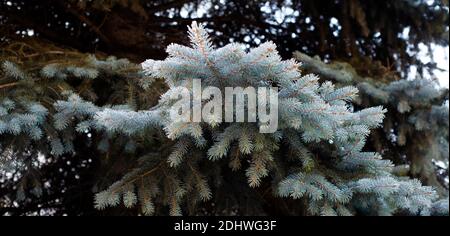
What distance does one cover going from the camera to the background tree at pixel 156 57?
2.93 meters

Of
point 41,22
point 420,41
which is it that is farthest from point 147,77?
point 420,41

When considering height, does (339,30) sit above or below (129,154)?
above

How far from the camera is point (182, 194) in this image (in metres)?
2.54

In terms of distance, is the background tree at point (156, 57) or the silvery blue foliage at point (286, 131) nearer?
the silvery blue foliage at point (286, 131)

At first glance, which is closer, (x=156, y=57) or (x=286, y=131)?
(x=286, y=131)

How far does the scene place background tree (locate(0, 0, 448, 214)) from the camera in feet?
9.62

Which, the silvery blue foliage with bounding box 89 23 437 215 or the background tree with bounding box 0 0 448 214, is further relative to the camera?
the background tree with bounding box 0 0 448 214

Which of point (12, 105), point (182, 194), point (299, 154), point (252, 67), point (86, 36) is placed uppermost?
point (86, 36)

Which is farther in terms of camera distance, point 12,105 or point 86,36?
Result: point 86,36

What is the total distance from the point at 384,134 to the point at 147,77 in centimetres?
206

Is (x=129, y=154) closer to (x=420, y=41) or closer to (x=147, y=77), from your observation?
(x=147, y=77)

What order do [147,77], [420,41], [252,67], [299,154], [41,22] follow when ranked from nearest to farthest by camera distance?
1. [252,67]
2. [299,154]
3. [147,77]
4. [41,22]
5. [420,41]

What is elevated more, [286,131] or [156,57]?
[156,57]

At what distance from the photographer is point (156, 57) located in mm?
3926
